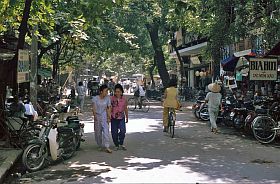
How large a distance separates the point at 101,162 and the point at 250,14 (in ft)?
31.0

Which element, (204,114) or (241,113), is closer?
(241,113)

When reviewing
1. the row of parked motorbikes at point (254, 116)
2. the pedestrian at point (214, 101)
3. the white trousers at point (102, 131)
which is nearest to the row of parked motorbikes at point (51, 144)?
the white trousers at point (102, 131)

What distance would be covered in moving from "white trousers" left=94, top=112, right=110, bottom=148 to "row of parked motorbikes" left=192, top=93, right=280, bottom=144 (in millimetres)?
4226

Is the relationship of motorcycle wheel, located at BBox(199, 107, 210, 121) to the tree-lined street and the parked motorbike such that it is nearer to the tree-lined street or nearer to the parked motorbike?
the tree-lined street

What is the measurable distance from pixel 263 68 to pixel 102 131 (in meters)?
6.20

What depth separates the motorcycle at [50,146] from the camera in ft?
27.5

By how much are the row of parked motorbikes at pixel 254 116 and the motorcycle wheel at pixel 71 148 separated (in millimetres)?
5080

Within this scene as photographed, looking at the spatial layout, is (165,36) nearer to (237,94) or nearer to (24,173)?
(237,94)

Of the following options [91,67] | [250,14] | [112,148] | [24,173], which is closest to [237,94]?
[250,14]

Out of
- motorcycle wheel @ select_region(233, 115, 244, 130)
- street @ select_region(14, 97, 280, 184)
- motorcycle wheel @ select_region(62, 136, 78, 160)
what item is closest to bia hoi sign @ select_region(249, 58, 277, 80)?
motorcycle wheel @ select_region(233, 115, 244, 130)

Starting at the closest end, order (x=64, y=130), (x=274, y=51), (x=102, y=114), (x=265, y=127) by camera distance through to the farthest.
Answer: (x=64, y=130)
(x=102, y=114)
(x=265, y=127)
(x=274, y=51)

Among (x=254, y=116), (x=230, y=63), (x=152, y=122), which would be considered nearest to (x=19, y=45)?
(x=254, y=116)

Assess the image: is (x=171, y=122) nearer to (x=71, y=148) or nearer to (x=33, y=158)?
(x=71, y=148)

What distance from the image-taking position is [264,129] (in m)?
11.9
